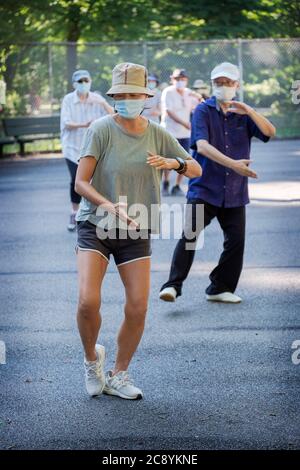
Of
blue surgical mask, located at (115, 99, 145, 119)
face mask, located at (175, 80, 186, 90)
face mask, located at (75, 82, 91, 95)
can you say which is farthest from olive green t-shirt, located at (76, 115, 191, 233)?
face mask, located at (175, 80, 186, 90)

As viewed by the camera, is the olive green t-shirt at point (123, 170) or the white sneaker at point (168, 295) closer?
the olive green t-shirt at point (123, 170)

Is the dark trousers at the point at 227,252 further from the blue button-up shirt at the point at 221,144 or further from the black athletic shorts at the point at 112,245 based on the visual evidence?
the black athletic shorts at the point at 112,245

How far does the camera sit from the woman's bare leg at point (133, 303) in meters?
6.10

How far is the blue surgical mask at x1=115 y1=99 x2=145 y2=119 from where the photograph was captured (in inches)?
237

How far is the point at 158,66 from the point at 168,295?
2033cm

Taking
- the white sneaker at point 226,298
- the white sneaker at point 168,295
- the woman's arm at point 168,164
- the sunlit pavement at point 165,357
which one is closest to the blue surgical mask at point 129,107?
the woman's arm at point 168,164

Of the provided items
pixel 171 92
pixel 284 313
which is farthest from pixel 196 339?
pixel 171 92

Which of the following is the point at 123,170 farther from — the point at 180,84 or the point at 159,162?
the point at 180,84

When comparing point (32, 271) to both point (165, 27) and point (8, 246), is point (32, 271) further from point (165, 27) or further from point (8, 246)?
point (165, 27)

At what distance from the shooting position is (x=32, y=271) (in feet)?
34.3

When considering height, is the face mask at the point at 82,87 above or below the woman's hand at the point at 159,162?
below

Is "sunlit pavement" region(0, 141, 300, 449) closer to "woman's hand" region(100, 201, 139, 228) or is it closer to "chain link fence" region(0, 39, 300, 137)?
"woman's hand" region(100, 201, 139, 228)

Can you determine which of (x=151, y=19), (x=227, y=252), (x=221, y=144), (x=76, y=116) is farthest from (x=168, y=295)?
(x=151, y=19)

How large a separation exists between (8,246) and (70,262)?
4.38ft
